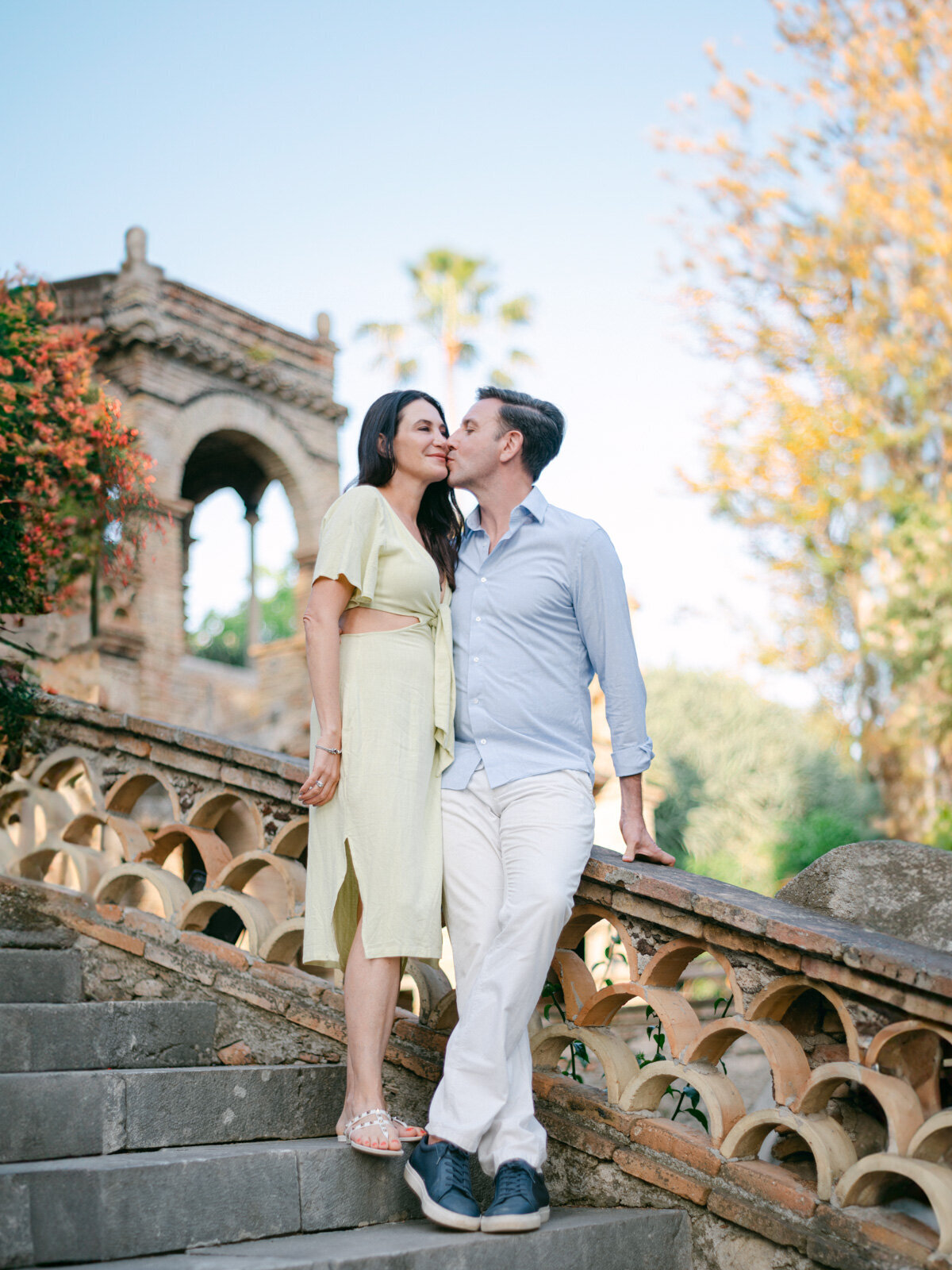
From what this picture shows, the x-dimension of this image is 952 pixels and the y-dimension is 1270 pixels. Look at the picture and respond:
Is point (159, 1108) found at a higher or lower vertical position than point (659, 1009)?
lower

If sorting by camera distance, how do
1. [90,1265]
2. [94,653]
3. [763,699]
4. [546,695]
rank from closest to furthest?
1. [90,1265]
2. [546,695]
3. [94,653]
4. [763,699]

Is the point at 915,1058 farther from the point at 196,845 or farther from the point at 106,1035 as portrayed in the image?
the point at 196,845

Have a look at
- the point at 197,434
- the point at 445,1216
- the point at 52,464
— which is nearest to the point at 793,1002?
the point at 445,1216

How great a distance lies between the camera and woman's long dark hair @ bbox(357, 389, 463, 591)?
3.44 meters

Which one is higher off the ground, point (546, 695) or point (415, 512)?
point (415, 512)

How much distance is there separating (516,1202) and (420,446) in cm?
195

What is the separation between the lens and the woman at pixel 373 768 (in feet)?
9.83

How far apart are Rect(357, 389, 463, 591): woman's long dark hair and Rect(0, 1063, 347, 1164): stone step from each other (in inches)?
55.8

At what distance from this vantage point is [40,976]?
3.84m

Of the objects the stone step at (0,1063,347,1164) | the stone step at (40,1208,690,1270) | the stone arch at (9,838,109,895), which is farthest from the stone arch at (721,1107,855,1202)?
the stone arch at (9,838,109,895)

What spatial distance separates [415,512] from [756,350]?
12933mm

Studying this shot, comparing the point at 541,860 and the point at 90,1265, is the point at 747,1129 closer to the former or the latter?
the point at 541,860

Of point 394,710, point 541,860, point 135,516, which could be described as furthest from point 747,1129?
point 135,516

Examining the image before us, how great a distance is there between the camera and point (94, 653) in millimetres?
9484
